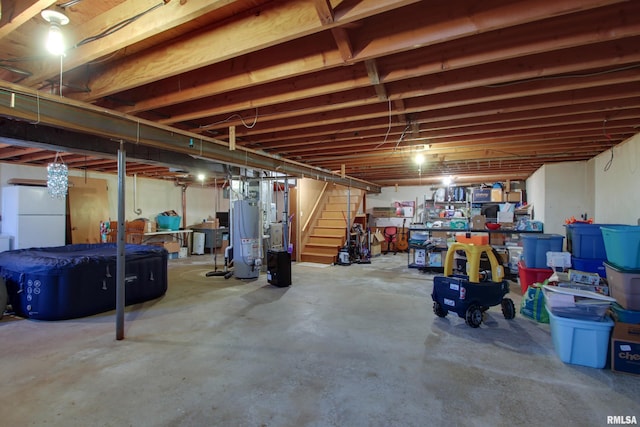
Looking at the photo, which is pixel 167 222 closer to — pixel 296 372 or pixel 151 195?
pixel 151 195

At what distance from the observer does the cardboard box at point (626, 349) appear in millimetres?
2453

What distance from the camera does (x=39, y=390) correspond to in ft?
7.41

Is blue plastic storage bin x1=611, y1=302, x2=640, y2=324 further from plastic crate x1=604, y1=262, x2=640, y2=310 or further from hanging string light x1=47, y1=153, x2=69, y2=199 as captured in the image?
hanging string light x1=47, y1=153, x2=69, y2=199

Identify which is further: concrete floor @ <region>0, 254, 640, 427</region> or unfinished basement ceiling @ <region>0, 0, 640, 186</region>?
concrete floor @ <region>0, 254, 640, 427</region>

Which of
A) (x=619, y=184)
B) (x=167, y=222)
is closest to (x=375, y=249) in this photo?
(x=619, y=184)

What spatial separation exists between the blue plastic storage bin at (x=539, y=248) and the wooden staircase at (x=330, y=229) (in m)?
4.21

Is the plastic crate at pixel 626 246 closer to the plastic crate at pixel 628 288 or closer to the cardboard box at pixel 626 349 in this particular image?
the plastic crate at pixel 628 288

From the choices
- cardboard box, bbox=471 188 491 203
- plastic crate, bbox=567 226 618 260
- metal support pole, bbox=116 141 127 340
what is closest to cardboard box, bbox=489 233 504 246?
plastic crate, bbox=567 226 618 260

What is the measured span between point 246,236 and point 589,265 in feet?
16.8

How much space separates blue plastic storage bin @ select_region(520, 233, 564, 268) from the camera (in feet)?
14.4

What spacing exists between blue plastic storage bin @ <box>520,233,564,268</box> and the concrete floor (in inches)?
46.3

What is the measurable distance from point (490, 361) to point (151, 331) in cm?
335

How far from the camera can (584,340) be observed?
102 inches

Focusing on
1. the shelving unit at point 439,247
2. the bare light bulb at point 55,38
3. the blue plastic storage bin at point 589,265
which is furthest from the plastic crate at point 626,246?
the bare light bulb at point 55,38
